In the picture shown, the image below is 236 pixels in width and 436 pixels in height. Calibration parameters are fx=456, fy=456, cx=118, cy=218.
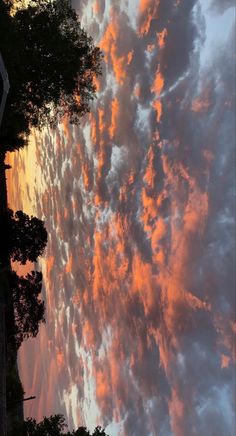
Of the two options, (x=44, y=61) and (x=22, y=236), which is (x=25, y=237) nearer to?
(x=22, y=236)

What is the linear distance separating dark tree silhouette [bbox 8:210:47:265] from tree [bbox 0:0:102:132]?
11.5 metres

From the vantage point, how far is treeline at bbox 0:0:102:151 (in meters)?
41.8

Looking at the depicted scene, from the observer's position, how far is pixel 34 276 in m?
46.2

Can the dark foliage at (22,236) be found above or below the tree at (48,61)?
below

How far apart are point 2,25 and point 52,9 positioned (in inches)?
382

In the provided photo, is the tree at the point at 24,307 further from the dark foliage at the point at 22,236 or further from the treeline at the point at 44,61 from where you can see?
the treeline at the point at 44,61

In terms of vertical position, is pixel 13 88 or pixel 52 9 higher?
pixel 52 9

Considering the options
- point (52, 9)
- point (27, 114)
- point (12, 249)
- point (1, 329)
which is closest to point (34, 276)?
point (12, 249)

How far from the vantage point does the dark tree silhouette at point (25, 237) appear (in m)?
44.3

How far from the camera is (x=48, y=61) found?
44.1m

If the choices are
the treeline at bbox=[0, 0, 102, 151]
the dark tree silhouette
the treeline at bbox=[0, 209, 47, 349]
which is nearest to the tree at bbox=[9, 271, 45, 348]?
the treeline at bbox=[0, 209, 47, 349]

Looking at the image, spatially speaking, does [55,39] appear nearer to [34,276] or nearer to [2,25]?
[2,25]

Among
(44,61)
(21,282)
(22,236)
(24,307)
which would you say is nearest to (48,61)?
(44,61)

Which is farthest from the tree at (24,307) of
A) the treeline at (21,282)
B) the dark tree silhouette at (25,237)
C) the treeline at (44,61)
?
the treeline at (44,61)
